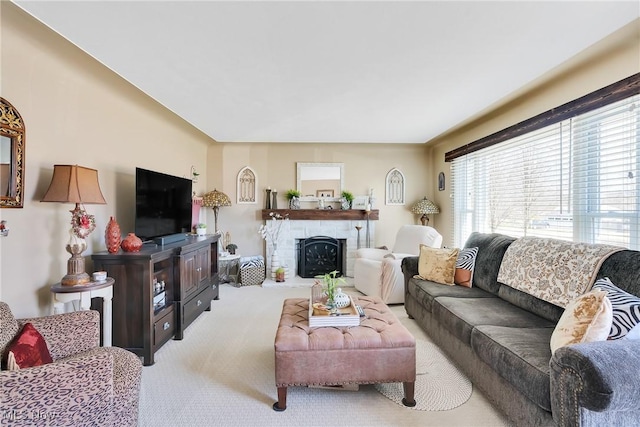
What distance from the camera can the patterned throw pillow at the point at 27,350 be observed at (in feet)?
4.15

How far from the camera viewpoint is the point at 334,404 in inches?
74.2

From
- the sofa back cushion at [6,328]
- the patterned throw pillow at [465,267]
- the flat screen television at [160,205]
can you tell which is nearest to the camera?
the sofa back cushion at [6,328]

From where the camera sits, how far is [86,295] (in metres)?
1.99

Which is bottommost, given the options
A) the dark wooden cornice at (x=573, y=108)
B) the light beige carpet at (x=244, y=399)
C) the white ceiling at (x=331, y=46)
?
the light beige carpet at (x=244, y=399)

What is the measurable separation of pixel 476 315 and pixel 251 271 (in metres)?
3.45

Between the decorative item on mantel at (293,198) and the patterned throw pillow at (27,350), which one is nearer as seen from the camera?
the patterned throw pillow at (27,350)

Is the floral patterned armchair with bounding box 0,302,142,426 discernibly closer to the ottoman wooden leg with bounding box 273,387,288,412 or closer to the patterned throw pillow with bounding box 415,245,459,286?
the ottoman wooden leg with bounding box 273,387,288,412

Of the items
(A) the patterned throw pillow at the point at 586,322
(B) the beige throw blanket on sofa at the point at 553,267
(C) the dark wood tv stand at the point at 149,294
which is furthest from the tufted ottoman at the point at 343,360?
(C) the dark wood tv stand at the point at 149,294

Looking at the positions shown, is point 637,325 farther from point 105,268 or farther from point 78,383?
point 105,268

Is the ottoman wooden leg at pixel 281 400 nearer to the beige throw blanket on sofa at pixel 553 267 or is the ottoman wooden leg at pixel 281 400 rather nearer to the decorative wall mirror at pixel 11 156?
the beige throw blanket on sofa at pixel 553 267

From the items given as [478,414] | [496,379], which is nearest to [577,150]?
[496,379]

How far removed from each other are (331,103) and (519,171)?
2.18 m

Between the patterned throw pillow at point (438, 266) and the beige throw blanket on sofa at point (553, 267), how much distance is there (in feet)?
1.56

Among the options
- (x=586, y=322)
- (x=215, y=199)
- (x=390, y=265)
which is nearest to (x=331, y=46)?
(x=586, y=322)
